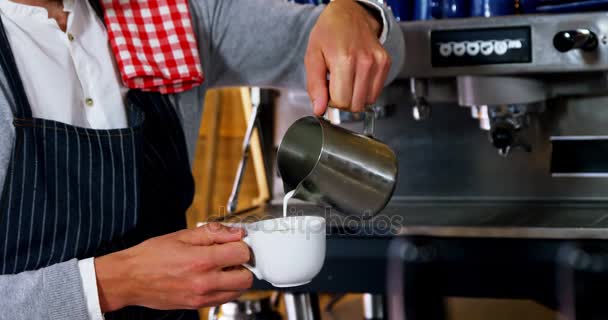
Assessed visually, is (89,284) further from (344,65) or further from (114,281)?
(344,65)

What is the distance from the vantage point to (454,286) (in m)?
1.21

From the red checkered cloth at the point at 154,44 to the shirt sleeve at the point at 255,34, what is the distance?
0.06m

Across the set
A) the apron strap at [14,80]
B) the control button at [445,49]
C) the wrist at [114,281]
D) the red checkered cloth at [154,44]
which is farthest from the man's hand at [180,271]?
the control button at [445,49]

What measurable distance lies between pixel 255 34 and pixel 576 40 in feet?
1.68

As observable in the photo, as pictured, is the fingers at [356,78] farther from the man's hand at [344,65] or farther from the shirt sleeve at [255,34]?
the shirt sleeve at [255,34]

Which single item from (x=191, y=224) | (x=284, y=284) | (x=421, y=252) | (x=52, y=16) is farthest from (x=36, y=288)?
(x=191, y=224)

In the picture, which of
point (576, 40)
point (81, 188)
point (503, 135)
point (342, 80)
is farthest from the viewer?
point (503, 135)

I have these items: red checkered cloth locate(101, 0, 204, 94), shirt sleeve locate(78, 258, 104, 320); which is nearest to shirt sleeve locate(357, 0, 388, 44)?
red checkered cloth locate(101, 0, 204, 94)

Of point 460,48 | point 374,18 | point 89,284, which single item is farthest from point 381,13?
point 89,284

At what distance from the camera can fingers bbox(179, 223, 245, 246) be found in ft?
2.52

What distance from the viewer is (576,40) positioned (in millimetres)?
1201

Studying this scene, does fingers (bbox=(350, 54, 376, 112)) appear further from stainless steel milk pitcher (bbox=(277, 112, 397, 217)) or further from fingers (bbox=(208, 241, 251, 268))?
fingers (bbox=(208, 241, 251, 268))

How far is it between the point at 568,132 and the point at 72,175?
930mm

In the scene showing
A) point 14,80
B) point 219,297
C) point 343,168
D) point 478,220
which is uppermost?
point 14,80
